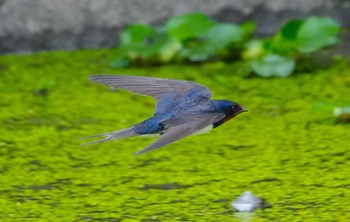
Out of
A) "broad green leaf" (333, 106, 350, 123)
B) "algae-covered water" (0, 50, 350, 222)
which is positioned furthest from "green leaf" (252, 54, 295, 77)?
"broad green leaf" (333, 106, 350, 123)

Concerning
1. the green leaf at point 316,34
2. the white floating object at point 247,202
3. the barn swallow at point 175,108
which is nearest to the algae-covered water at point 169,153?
the white floating object at point 247,202

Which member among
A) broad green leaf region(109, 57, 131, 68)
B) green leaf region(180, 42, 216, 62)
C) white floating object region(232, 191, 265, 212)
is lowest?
white floating object region(232, 191, 265, 212)

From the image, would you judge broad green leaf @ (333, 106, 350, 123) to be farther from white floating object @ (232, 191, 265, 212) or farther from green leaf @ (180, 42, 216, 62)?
green leaf @ (180, 42, 216, 62)

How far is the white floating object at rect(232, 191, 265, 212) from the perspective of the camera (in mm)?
2705

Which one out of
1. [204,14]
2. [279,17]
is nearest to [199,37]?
[204,14]

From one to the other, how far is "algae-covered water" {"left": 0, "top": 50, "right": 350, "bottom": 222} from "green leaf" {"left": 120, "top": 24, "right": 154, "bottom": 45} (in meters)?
0.14

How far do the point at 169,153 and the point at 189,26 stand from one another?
45.1 inches

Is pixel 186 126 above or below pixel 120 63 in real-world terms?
below

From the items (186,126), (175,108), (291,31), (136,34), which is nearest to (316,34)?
(291,31)

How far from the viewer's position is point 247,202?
2.72 metres

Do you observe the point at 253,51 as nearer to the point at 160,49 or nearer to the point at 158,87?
the point at 160,49

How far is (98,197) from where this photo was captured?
2.89 meters

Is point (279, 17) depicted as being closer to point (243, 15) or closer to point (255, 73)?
point (243, 15)

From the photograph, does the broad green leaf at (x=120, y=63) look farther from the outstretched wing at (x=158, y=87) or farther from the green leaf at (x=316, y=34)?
the outstretched wing at (x=158, y=87)
